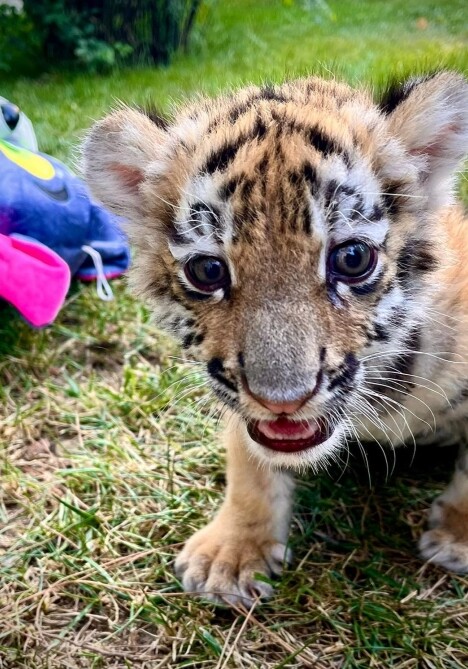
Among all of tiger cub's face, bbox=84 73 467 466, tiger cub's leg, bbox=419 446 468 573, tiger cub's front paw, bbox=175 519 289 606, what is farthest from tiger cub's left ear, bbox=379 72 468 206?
→ tiger cub's front paw, bbox=175 519 289 606

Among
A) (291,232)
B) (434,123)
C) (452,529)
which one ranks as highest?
(434,123)

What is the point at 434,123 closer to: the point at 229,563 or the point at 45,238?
the point at 229,563

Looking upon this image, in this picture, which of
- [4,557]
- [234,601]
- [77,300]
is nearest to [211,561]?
[234,601]

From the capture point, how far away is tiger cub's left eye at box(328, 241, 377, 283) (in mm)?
1434

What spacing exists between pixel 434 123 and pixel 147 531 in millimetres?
1242

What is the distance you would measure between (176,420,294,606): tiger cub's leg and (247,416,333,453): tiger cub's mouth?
22cm

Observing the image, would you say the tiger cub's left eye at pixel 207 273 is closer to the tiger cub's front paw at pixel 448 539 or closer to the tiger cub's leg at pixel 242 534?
the tiger cub's leg at pixel 242 534

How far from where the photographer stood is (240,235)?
56.0 inches

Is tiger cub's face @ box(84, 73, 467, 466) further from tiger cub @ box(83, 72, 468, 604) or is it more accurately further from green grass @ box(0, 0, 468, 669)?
green grass @ box(0, 0, 468, 669)

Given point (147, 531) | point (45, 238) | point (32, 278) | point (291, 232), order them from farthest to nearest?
point (45, 238), point (32, 278), point (147, 531), point (291, 232)

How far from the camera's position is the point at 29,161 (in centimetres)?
281

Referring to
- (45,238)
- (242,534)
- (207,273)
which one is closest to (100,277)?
(45,238)

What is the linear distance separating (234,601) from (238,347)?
2.24 feet

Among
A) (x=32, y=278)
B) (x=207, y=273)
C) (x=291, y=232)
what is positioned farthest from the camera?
(x=32, y=278)
